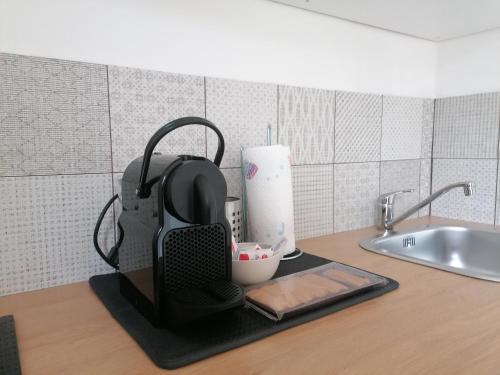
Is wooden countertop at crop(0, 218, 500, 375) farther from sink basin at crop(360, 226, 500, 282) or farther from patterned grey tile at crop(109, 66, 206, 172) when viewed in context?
sink basin at crop(360, 226, 500, 282)

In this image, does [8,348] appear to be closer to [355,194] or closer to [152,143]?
[152,143]

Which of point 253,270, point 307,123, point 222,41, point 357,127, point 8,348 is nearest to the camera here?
point 8,348

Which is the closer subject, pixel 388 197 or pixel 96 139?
pixel 96 139

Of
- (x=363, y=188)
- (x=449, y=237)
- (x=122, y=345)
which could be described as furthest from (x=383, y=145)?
(x=122, y=345)

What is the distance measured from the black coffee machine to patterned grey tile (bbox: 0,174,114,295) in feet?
0.79

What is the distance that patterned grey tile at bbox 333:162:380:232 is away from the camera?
1.39 m

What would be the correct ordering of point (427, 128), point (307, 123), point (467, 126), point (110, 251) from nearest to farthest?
point (110, 251) → point (307, 123) → point (467, 126) → point (427, 128)

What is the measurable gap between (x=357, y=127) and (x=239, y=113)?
1.66 ft

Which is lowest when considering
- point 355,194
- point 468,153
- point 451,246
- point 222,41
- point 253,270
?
point 451,246

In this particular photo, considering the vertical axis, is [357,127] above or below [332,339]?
above

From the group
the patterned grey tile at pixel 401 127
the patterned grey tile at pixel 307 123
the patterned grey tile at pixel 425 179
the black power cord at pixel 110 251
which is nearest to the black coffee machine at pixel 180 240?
the black power cord at pixel 110 251

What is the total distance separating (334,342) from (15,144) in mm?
751

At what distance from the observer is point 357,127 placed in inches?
55.6

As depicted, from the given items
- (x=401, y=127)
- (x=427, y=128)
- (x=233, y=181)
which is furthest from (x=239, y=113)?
(x=427, y=128)
